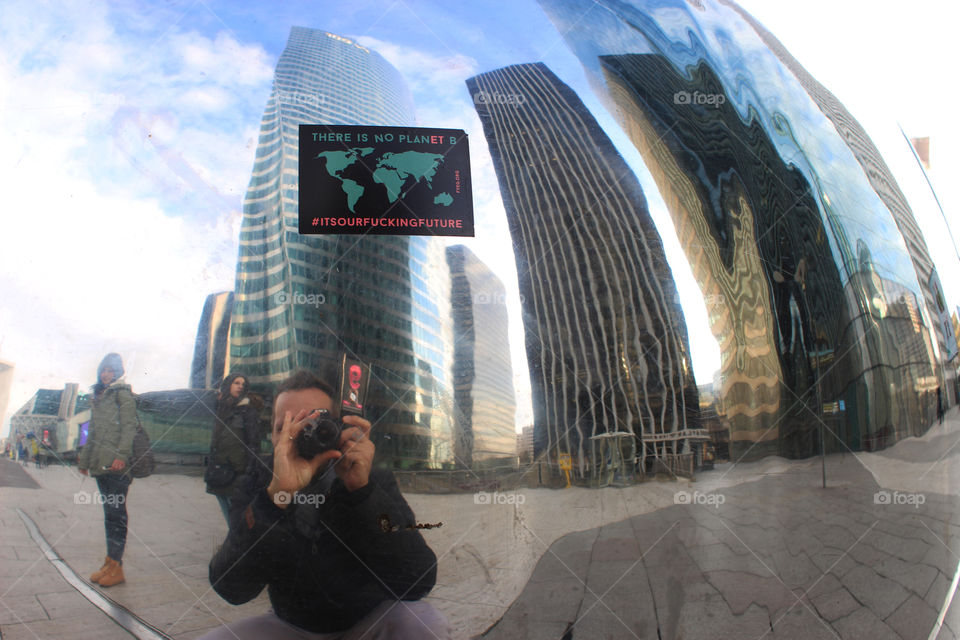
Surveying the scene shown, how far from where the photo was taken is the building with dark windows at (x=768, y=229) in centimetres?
207

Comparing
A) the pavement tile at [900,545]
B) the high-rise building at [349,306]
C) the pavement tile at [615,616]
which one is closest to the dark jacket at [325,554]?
the high-rise building at [349,306]

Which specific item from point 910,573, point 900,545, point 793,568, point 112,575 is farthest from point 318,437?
point 910,573

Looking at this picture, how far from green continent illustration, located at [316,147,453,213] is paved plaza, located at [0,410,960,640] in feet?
2.98

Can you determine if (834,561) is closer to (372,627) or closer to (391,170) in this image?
(372,627)

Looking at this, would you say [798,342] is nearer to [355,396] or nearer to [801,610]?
[801,610]

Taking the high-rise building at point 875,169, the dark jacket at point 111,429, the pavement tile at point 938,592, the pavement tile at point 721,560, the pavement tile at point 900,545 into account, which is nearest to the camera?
the dark jacket at point 111,429

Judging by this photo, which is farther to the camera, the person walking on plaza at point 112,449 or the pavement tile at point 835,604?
the pavement tile at point 835,604

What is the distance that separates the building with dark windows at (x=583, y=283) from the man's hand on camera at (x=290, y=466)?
629 millimetres

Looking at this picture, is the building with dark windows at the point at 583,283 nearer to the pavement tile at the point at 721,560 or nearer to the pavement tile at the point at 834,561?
the pavement tile at the point at 721,560

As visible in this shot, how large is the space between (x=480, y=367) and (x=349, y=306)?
0.43 metres

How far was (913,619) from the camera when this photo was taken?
7.69 ft

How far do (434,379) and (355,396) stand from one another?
23 cm

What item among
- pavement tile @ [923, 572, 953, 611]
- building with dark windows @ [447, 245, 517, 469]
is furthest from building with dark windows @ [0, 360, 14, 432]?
pavement tile @ [923, 572, 953, 611]

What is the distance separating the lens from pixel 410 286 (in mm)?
1938
